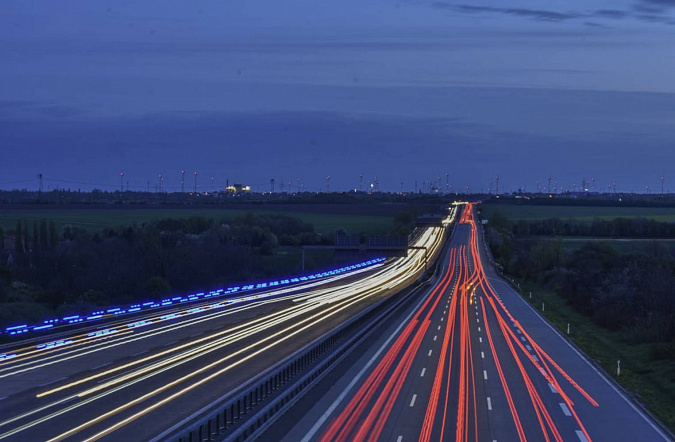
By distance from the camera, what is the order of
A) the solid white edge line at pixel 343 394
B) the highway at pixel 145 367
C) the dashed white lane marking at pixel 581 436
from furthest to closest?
the solid white edge line at pixel 343 394
the dashed white lane marking at pixel 581 436
the highway at pixel 145 367

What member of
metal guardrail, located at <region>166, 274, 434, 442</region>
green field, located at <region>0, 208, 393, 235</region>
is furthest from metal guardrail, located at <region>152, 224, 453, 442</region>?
green field, located at <region>0, 208, 393, 235</region>

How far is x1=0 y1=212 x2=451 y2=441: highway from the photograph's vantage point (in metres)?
21.2

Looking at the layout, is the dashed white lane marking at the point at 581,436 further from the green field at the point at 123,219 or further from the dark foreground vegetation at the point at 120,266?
A: the green field at the point at 123,219

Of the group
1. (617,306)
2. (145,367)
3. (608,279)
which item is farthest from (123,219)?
(145,367)

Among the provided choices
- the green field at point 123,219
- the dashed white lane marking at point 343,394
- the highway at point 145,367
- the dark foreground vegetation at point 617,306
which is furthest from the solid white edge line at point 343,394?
the green field at point 123,219

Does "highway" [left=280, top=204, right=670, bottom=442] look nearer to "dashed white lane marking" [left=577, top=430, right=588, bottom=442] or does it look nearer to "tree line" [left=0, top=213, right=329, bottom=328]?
"dashed white lane marking" [left=577, top=430, right=588, bottom=442]

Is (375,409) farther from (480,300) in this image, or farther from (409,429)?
(480,300)

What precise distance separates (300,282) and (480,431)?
→ 54995 millimetres

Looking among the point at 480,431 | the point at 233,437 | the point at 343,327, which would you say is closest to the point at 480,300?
the point at 343,327

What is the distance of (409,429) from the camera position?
22344 mm

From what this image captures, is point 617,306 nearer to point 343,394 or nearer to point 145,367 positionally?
point 343,394

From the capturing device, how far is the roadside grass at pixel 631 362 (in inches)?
1108

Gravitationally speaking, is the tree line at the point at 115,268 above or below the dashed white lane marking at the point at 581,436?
below

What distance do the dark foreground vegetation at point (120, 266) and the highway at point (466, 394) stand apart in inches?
917
